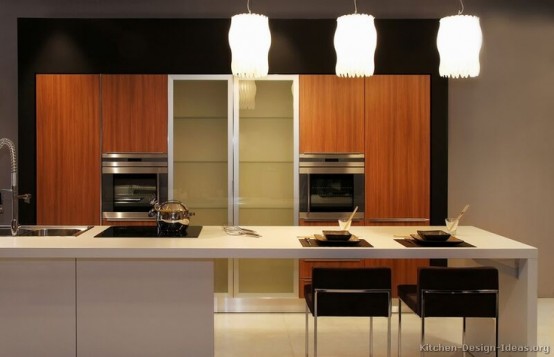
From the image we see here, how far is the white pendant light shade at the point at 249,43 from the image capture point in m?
3.36

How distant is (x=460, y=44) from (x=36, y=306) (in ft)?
8.75

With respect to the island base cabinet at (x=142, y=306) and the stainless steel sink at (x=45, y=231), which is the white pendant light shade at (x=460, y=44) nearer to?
the island base cabinet at (x=142, y=306)

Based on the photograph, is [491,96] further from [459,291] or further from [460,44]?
[459,291]

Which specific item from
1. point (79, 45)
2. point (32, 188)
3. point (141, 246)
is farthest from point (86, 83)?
point (141, 246)

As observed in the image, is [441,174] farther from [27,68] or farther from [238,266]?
[27,68]

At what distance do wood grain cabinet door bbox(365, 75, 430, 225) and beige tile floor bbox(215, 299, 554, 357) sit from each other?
865 millimetres

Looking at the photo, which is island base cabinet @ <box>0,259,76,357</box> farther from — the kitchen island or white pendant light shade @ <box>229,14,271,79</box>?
white pendant light shade @ <box>229,14,271,79</box>

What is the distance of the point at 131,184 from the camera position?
197 inches

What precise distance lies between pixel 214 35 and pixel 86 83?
1092 millimetres

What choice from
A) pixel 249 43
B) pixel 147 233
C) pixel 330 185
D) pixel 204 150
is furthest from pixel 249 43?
pixel 330 185

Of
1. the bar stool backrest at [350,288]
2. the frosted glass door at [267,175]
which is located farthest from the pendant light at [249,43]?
the frosted glass door at [267,175]

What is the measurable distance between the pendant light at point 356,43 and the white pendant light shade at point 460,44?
0.39 metres

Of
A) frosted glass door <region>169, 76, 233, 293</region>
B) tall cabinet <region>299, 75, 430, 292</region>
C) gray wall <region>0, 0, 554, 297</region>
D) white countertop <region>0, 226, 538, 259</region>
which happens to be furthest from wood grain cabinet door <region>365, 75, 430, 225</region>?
white countertop <region>0, 226, 538, 259</region>

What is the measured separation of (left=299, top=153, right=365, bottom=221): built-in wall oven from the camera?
5000 millimetres
